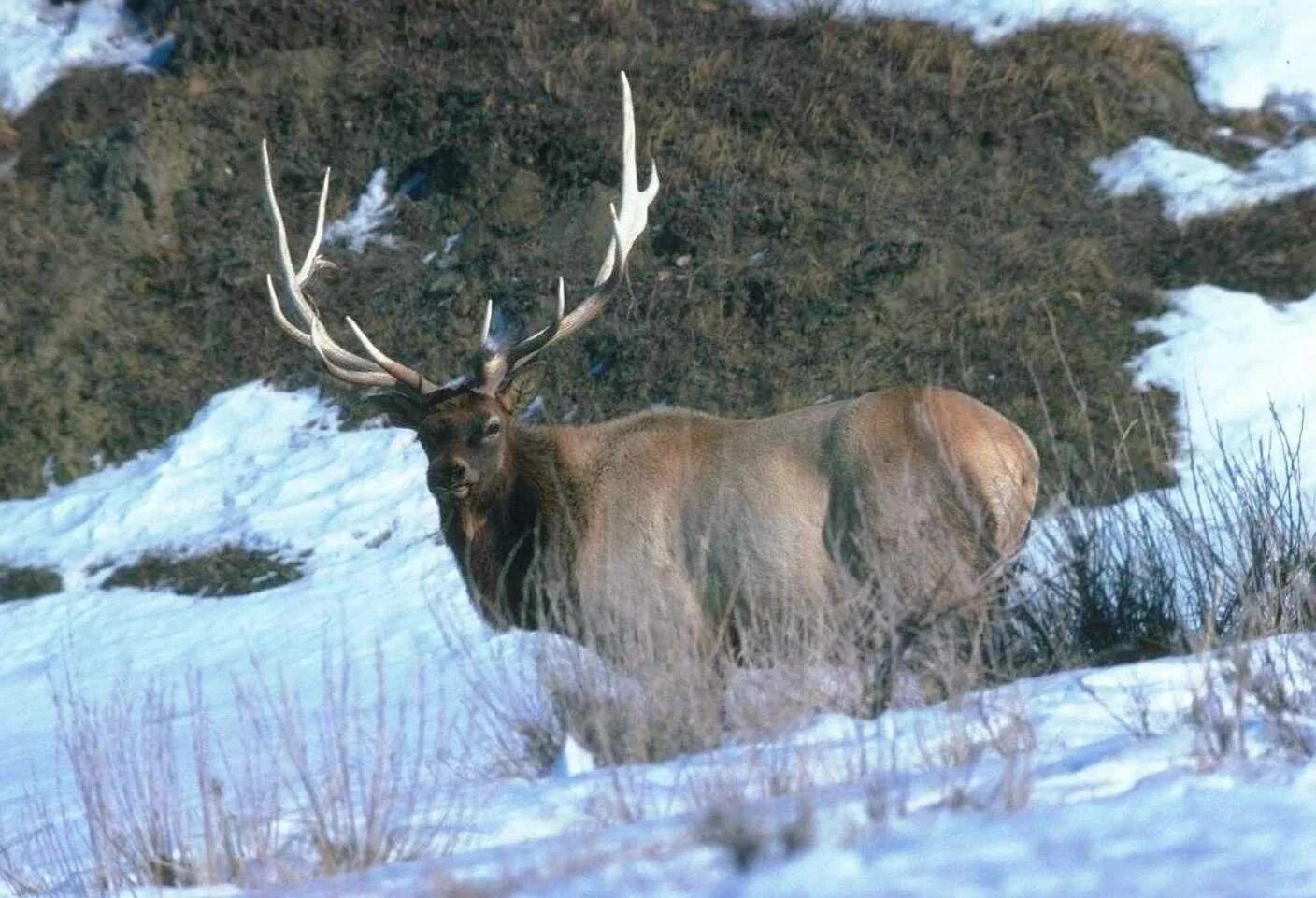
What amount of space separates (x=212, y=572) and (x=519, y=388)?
431 cm

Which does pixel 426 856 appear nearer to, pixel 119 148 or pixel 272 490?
pixel 272 490

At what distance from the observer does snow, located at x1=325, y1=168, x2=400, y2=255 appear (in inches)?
596

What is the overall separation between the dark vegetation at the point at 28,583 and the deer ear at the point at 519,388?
4942 millimetres

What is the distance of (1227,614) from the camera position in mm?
7180

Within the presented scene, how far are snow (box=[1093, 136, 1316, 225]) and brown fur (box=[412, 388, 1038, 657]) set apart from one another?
7.59 m

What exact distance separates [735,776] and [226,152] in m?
12.4

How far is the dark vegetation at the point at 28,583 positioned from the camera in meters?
12.0

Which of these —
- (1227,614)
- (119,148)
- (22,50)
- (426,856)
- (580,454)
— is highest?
(22,50)

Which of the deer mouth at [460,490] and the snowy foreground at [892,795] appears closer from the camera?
the snowy foreground at [892,795]

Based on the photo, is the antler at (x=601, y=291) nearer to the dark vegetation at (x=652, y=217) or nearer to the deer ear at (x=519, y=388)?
the deer ear at (x=519, y=388)

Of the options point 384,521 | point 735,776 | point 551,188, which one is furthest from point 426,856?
point 551,188

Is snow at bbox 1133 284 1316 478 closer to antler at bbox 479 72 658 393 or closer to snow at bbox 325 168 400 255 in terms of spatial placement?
antler at bbox 479 72 658 393

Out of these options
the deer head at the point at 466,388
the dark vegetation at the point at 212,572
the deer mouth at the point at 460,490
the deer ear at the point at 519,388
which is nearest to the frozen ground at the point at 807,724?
the dark vegetation at the point at 212,572

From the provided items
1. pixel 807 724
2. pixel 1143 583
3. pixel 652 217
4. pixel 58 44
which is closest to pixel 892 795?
pixel 807 724
